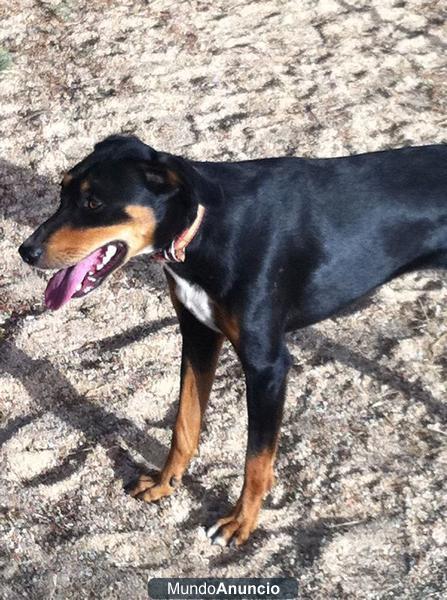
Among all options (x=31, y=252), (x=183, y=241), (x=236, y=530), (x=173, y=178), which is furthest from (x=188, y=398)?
(x=173, y=178)

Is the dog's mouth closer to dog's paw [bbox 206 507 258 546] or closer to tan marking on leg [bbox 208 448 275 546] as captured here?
tan marking on leg [bbox 208 448 275 546]

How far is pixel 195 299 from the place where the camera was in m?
4.00

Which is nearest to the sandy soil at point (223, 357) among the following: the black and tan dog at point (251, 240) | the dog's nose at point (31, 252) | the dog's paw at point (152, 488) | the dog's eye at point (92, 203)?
the dog's paw at point (152, 488)

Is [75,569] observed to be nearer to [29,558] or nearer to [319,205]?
[29,558]

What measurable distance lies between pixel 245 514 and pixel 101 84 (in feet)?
13.1

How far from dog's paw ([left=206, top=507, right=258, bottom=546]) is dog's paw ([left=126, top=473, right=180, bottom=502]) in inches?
13.3

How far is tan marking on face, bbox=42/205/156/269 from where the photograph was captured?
376 cm

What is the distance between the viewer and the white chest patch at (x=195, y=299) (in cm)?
397

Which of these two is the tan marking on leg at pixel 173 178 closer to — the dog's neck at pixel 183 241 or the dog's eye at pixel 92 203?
the dog's neck at pixel 183 241

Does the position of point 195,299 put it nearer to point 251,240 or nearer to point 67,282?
point 251,240

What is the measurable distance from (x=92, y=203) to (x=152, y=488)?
61.0 inches

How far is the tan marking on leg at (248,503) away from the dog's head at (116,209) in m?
1.05

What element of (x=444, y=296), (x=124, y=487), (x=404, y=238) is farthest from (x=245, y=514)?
(x=444, y=296)

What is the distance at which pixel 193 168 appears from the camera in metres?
3.86
